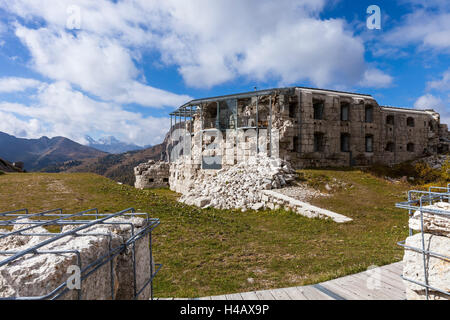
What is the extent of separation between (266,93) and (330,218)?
1125cm

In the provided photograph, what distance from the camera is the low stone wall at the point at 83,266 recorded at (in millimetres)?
1802

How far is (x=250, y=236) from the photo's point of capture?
8555 millimetres

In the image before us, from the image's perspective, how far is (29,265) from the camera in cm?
188

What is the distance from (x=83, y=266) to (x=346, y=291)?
147 inches

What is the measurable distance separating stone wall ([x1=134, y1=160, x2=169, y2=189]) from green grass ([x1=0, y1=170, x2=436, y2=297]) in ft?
35.8

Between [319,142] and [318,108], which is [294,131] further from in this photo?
[318,108]

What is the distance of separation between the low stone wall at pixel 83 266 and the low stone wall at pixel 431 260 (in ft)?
11.5

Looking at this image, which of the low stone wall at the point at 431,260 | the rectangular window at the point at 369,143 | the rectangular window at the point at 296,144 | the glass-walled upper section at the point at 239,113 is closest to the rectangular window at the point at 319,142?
the rectangular window at the point at 296,144

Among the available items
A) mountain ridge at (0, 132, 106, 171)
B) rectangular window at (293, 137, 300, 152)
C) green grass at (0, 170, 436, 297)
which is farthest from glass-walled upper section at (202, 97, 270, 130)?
mountain ridge at (0, 132, 106, 171)

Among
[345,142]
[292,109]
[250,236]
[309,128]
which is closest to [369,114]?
[345,142]

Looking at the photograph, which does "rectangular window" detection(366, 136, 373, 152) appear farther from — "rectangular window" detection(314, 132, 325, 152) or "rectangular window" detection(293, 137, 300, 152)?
"rectangular window" detection(293, 137, 300, 152)

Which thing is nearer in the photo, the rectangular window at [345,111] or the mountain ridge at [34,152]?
the rectangular window at [345,111]

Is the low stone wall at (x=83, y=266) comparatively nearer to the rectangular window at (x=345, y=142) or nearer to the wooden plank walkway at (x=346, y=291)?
the wooden plank walkway at (x=346, y=291)
